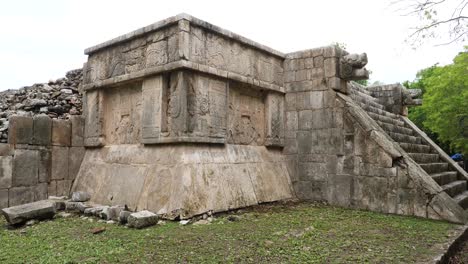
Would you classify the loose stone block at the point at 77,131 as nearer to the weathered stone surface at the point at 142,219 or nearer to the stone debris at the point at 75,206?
the stone debris at the point at 75,206

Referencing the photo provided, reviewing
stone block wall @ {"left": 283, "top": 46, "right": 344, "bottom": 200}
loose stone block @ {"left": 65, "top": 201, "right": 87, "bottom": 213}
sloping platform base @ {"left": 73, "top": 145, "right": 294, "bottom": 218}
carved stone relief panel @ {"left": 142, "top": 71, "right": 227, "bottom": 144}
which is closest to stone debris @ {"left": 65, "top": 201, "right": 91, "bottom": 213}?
loose stone block @ {"left": 65, "top": 201, "right": 87, "bottom": 213}

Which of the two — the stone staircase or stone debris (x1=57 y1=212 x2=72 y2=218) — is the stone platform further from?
stone debris (x1=57 y1=212 x2=72 y2=218)

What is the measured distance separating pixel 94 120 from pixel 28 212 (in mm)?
2536

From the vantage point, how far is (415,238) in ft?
13.8

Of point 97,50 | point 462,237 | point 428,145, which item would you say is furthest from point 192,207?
point 428,145

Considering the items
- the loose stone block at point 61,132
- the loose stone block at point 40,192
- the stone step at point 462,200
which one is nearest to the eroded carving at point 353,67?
the stone step at point 462,200

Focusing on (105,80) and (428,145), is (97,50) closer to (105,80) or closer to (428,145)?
(105,80)

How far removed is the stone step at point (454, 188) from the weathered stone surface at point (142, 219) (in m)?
5.12

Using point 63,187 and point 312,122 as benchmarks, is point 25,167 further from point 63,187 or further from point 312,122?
point 312,122

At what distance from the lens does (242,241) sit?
159 inches

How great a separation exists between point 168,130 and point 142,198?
120 centimetres

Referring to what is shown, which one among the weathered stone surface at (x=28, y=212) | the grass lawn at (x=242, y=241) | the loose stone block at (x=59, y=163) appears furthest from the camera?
the loose stone block at (x=59, y=163)

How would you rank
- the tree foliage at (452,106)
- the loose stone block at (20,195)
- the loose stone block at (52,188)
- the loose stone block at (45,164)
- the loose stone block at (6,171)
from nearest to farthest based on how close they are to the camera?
the loose stone block at (6,171)
the loose stone block at (20,195)
the loose stone block at (45,164)
the loose stone block at (52,188)
the tree foliage at (452,106)

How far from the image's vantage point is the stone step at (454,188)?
625 centimetres
